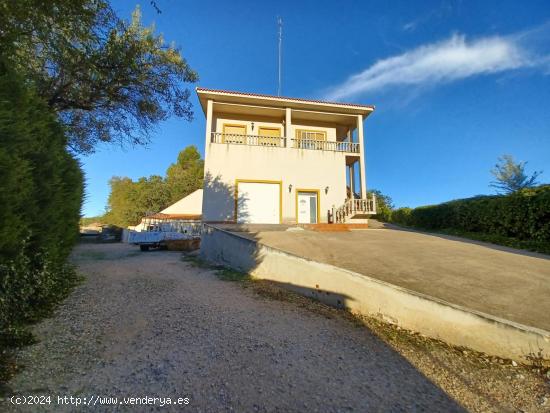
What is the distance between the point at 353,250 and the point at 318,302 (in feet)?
7.59

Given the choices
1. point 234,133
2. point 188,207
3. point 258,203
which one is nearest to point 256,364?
point 258,203

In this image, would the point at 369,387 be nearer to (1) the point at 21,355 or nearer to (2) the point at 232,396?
(2) the point at 232,396

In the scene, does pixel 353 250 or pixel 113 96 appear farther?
pixel 113 96

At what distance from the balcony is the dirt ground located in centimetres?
1041

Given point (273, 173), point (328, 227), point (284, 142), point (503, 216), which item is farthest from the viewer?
point (284, 142)

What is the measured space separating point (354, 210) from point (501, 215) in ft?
18.1

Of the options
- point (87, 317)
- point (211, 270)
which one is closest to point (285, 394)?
point (87, 317)

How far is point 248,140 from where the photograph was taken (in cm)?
1405

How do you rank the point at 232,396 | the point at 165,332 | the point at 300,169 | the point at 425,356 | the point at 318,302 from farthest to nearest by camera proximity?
1. the point at 300,169
2. the point at 318,302
3. the point at 165,332
4. the point at 425,356
5. the point at 232,396

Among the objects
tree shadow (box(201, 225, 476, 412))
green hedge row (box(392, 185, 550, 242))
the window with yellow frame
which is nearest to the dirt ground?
tree shadow (box(201, 225, 476, 412))

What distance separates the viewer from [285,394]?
8.56 feet

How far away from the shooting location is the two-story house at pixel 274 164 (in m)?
13.3

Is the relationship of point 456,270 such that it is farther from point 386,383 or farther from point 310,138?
point 310,138

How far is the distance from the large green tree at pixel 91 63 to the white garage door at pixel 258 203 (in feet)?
15.9
